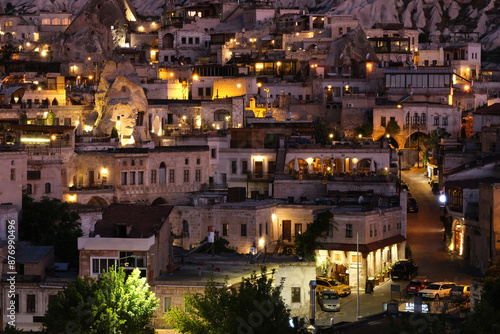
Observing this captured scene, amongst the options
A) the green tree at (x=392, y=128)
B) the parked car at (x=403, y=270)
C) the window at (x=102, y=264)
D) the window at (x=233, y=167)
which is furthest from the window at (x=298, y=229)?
the green tree at (x=392, y=128)

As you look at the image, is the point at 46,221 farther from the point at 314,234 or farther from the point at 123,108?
the point at 123,108

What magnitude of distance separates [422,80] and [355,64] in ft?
24.5

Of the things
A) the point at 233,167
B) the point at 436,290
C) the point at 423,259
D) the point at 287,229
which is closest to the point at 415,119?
the point at 233,167

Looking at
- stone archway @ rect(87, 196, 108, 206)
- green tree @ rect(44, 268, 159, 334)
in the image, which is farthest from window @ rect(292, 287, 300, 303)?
stone archway @ rect(87, 196, 108, 206)

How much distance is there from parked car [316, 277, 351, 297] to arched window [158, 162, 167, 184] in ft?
76.0

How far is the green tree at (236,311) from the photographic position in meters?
53.1

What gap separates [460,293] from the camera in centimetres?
6675

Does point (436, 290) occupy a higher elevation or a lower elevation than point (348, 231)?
lower

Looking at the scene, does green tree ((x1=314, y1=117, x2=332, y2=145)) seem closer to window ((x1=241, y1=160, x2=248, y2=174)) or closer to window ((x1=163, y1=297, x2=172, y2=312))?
window ((x1=241, y1=160, x2=248, y2=174))

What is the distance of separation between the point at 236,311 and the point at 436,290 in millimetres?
16390

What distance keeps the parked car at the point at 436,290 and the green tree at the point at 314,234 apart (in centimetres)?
964

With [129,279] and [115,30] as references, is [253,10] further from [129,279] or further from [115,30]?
[129,279]

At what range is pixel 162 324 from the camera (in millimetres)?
59062

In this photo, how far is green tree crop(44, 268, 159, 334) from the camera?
179ft
